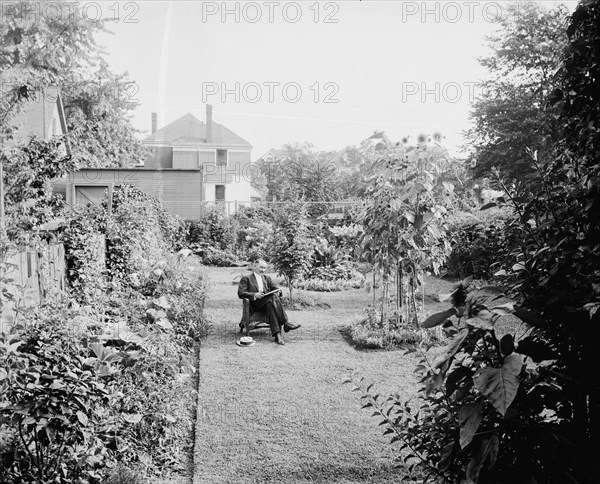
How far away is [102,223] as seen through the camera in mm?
8656

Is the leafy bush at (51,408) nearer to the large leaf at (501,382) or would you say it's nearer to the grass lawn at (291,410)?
the grass lawn at (291,410)

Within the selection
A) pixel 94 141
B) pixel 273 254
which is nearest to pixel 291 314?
pixel 273 254

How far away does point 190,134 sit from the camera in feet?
175

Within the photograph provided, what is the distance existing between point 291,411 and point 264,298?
3019mm

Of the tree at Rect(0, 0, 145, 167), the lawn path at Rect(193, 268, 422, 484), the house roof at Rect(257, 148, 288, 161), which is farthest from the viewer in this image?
the house roof at Rect(257, 148, 288, 161)

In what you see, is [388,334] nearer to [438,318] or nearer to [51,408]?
[51,408]

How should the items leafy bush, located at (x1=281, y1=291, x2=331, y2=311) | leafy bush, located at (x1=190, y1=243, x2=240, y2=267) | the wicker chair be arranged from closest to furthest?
the wicker chair → leafy bush, located at (x1=281, y1=291, x2=331, y2=311) → leafy bush, located at (x1=190, y1=243, x2=240, y2=267)

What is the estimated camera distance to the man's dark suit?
794 centimetres

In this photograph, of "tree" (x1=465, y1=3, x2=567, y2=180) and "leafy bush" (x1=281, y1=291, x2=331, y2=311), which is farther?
"tree" (x1=465, y1=3, x2=567, y2=180)

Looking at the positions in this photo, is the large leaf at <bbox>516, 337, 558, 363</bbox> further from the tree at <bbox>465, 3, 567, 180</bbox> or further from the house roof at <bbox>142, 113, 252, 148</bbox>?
the house roof at <bbox>142, 113, 252, 148</bbox>

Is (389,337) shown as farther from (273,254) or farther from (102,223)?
(102,223)

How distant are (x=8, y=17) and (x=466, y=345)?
2713 cm

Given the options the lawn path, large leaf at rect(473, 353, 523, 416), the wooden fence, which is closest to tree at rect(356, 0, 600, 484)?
large leaf at rect(473, 353, 523, 416)

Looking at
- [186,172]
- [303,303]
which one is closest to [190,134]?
[186,172]
